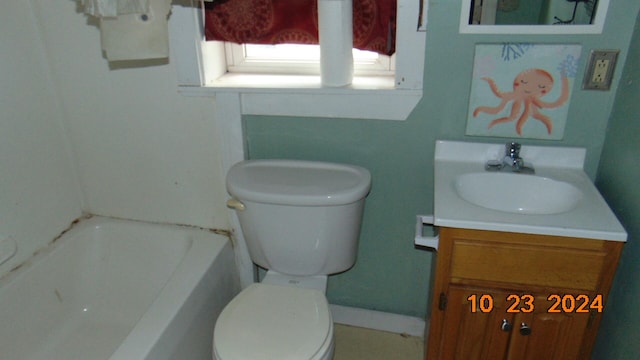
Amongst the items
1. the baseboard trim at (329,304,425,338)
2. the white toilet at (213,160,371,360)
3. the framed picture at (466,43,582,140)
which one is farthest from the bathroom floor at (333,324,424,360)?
the framed picture at (466,43,582,140)

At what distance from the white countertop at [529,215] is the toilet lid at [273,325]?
0.48 meters

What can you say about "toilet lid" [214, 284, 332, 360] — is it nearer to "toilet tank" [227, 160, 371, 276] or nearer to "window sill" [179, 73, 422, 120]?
"toilet tank" [227, 160, 371, 276]

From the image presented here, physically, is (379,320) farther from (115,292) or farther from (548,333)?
(115,292)

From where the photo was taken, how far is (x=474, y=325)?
4.22 ft

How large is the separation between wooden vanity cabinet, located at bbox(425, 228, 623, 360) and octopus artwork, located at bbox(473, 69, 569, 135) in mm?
465

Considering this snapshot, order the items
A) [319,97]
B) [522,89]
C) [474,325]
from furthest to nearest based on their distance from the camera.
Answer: [319,97], [522,89], [474,325]

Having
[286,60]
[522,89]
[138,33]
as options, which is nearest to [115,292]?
[138,33]

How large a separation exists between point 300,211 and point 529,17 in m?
0.91

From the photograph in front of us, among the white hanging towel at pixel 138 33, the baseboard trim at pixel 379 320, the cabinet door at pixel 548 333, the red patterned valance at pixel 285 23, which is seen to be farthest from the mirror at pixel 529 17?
the baseboard trim at pixel 379 320

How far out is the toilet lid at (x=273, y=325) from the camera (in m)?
1.23

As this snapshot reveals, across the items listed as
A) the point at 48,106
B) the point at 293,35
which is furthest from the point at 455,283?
the point at 48,106

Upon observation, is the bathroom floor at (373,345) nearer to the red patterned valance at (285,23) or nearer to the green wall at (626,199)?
the green wall at (626,199)

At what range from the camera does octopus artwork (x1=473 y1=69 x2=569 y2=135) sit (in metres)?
1.39

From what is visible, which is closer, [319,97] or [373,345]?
[319,97]
